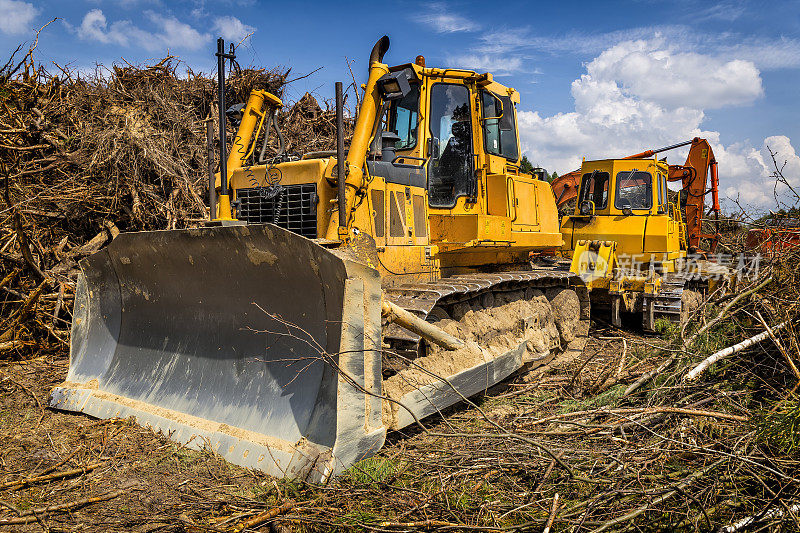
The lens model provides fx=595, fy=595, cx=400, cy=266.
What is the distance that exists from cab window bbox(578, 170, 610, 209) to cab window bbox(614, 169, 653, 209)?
22cm

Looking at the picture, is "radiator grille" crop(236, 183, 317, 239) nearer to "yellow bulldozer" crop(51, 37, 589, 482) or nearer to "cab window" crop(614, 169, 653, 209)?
"yellow bulldozer" crop(51, 37, 589, 482)

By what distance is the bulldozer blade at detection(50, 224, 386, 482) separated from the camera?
358 cm

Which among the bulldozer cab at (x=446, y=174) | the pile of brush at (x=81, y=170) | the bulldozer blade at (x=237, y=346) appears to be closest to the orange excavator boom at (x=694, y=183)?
the pile of brush at (x=81, y=170)

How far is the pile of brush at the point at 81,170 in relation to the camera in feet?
22.5

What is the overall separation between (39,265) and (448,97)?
5297mm

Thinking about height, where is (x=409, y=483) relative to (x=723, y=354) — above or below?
below

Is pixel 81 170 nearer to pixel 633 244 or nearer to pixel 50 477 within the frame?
pixel 50 477

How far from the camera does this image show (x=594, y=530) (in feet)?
8.87

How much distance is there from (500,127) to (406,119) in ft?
3.80

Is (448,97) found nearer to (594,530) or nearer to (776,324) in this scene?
(776,324)

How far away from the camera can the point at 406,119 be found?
567 cm

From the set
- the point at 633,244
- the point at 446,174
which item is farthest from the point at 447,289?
the point at 633,244

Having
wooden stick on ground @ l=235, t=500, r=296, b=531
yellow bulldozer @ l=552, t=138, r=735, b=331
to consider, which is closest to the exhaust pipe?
wooden stick on ground @ l=235, t=500, r=296, b=531

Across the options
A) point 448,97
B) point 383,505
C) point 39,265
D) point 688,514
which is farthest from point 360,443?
point 39,265
